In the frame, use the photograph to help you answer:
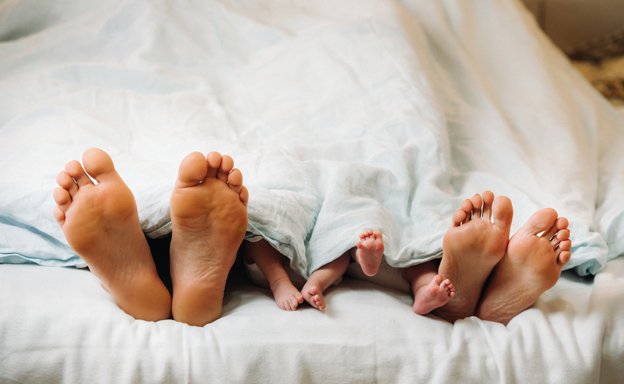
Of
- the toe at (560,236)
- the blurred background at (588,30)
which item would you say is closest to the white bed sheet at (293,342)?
the toe at (560,236)

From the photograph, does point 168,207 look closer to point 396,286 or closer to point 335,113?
point 396,286

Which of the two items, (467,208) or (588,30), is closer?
(467,208)

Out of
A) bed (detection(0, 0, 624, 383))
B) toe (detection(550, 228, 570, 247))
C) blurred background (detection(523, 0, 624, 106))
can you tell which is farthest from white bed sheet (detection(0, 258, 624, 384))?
blurred background (detection(523, 0, 624, 106))

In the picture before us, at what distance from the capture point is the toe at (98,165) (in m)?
0.54

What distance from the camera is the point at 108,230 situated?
54cm

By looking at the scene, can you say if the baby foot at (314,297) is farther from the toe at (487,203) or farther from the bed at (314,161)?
the toe at (487,203)

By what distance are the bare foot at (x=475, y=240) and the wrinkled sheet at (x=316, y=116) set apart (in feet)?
0.16

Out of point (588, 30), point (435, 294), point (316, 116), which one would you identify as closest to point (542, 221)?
point (435, 294)

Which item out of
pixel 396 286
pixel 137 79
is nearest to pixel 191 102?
pixel 137 79

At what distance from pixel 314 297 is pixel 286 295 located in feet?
0.15

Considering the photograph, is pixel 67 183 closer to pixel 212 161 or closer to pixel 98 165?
pixel 98 165

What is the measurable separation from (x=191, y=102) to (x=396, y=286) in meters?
0.60

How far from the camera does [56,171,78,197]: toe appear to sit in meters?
0.53

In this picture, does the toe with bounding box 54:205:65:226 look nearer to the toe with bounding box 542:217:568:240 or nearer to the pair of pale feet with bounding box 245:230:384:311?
the pair of pale feet with bounding box 245:230:384:311
